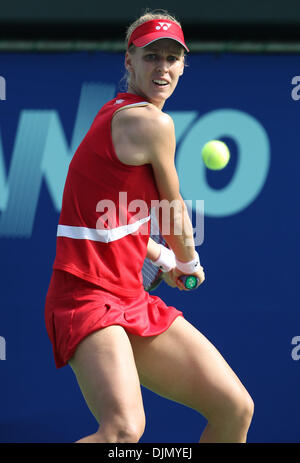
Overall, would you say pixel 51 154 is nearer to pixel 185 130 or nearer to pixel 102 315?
pixel 185 130

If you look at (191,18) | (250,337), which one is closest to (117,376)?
(250,337)

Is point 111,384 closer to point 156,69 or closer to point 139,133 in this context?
point 139,133

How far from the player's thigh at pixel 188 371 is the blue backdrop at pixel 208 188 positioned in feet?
4.72

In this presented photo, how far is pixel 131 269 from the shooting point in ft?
8.51

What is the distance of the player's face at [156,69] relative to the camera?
2.64m

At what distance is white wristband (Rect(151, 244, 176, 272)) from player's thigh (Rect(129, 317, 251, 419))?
34cm

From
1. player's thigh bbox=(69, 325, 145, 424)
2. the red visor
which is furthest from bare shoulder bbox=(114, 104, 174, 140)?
player's thigh bbox=(69, 325, 145, 424)

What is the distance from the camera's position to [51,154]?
4.07m

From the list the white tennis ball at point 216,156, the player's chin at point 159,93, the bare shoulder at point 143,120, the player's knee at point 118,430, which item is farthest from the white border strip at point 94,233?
the white tennis ball at point 216,156

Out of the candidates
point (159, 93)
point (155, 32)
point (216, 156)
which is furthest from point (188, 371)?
point (155, 32)

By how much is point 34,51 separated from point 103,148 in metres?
1.76

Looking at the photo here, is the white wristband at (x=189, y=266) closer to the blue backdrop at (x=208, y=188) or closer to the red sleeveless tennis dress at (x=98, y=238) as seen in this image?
the red sleeveless tennis dress at (x=98, y=238)

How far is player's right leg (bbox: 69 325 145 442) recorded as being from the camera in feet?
7.36

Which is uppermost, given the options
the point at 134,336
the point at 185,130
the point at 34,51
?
the point at 34,51
